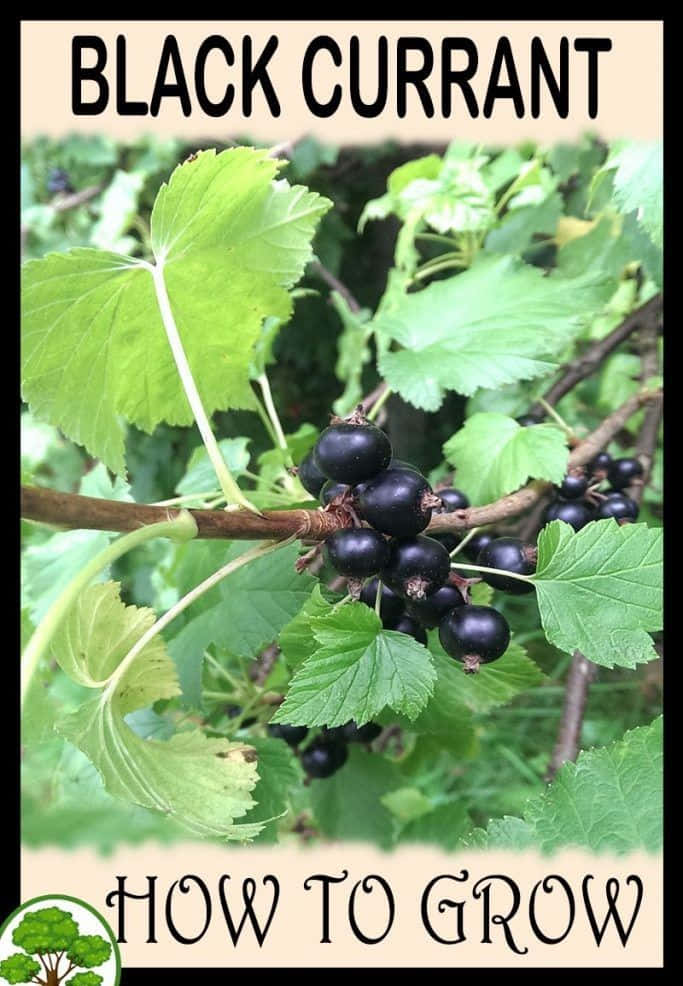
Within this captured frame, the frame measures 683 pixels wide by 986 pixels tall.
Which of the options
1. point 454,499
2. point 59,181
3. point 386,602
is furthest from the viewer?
point 59,181

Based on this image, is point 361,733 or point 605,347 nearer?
point 361,733

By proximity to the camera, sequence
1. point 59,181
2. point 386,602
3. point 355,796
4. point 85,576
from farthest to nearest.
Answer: point 59,181
point 355,796
point 386,602
point 85,576

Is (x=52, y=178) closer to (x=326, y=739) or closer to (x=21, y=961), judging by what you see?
(x=326, y=739)

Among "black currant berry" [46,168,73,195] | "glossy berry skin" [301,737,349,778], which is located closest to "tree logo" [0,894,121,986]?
"glossy berry skin" [301,737,349,778]

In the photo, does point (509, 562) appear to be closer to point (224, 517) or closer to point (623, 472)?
point (224, 517)

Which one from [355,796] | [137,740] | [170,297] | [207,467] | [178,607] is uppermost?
[170,297]

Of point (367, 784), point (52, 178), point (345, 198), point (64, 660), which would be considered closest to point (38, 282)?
point (64, 660)

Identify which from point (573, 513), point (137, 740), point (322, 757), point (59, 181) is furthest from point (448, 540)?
point (59, 181)

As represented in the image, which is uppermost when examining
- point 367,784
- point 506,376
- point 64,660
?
point 506,376
